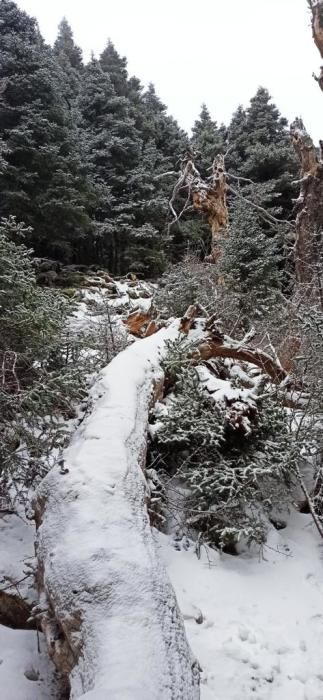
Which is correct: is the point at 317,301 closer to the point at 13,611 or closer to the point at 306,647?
the point at 306,647

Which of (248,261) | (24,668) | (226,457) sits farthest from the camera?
(248,261)

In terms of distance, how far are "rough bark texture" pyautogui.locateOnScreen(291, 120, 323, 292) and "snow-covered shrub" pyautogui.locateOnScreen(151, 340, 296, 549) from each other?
174 inches

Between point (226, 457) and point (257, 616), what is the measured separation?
136 cm

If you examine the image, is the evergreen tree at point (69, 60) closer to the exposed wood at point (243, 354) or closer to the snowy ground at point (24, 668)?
the exposed wood at point (243, 354)

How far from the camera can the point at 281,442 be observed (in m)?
3.93

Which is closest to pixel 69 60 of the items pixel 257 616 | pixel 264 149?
pixel 264 149

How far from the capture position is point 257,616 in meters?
2.82

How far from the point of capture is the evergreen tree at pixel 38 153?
491 inches

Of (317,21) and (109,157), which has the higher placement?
(109,157)

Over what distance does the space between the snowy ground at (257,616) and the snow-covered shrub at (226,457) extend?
0.24 metres

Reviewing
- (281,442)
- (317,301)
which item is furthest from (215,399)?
(317,301)

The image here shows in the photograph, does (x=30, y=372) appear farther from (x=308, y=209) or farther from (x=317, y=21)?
(x=317, y=21)

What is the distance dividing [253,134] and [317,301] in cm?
1551

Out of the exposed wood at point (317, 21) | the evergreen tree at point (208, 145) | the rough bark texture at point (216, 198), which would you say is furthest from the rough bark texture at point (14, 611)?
the evergreen tree at point (208, 145)
